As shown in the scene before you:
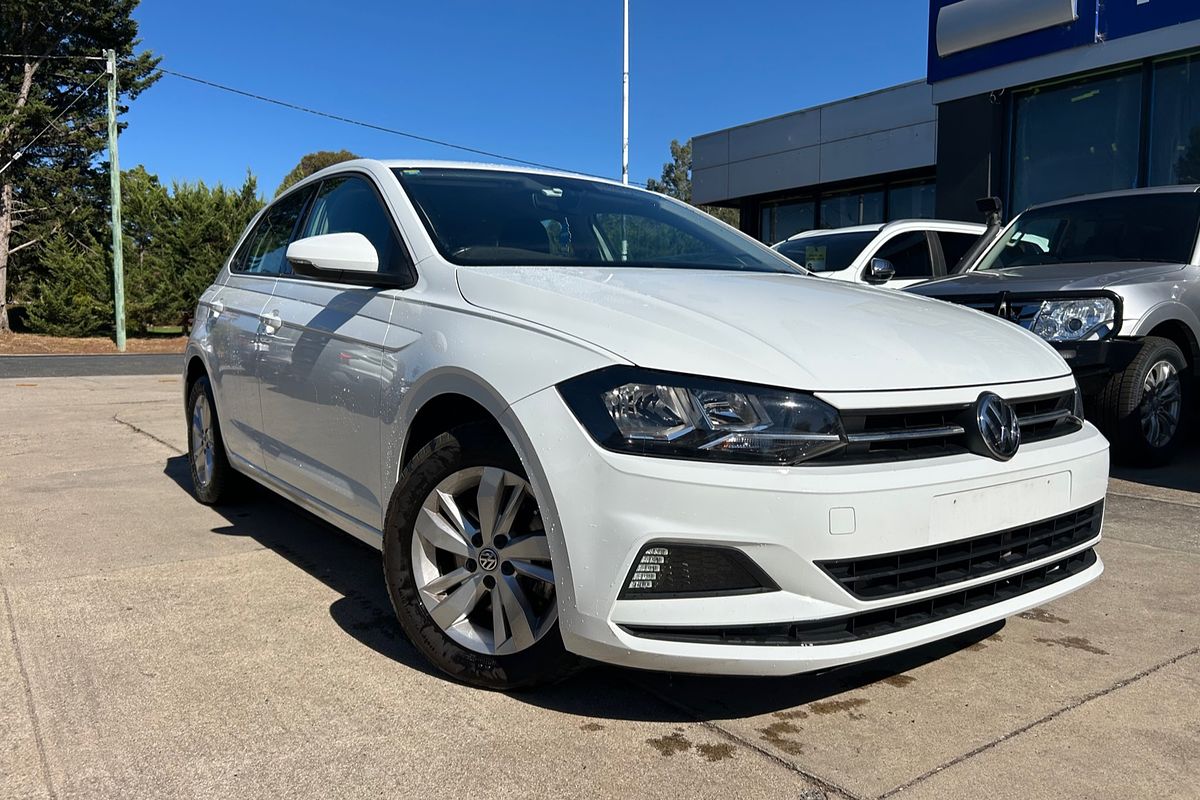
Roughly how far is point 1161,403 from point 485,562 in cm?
483

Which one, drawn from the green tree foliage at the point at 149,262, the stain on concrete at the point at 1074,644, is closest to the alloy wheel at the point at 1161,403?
the stain on concrete at the point at 1074,644

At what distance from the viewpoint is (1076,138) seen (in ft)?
38.1

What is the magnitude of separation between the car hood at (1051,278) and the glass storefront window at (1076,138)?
5.99 metres

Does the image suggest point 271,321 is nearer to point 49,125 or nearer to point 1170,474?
point 1170,474

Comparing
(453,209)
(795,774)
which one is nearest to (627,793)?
(795,774)

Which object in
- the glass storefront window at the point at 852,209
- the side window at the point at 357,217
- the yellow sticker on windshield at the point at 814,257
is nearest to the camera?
the side window at the point at 357,217

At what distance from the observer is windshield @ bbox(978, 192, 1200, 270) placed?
626cm

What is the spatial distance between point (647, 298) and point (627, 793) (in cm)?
128

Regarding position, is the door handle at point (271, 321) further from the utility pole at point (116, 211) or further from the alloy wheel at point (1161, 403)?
the utility pole at point (116, 211)

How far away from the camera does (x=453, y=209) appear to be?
3.31 meters

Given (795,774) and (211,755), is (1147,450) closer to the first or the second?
(795,774)

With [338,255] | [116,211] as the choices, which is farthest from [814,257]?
[116,211]

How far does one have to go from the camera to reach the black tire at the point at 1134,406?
5402mm

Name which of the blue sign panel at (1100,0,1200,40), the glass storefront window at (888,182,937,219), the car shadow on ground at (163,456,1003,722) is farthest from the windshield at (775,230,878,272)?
the glass storefront window at (888,182,937,219)
